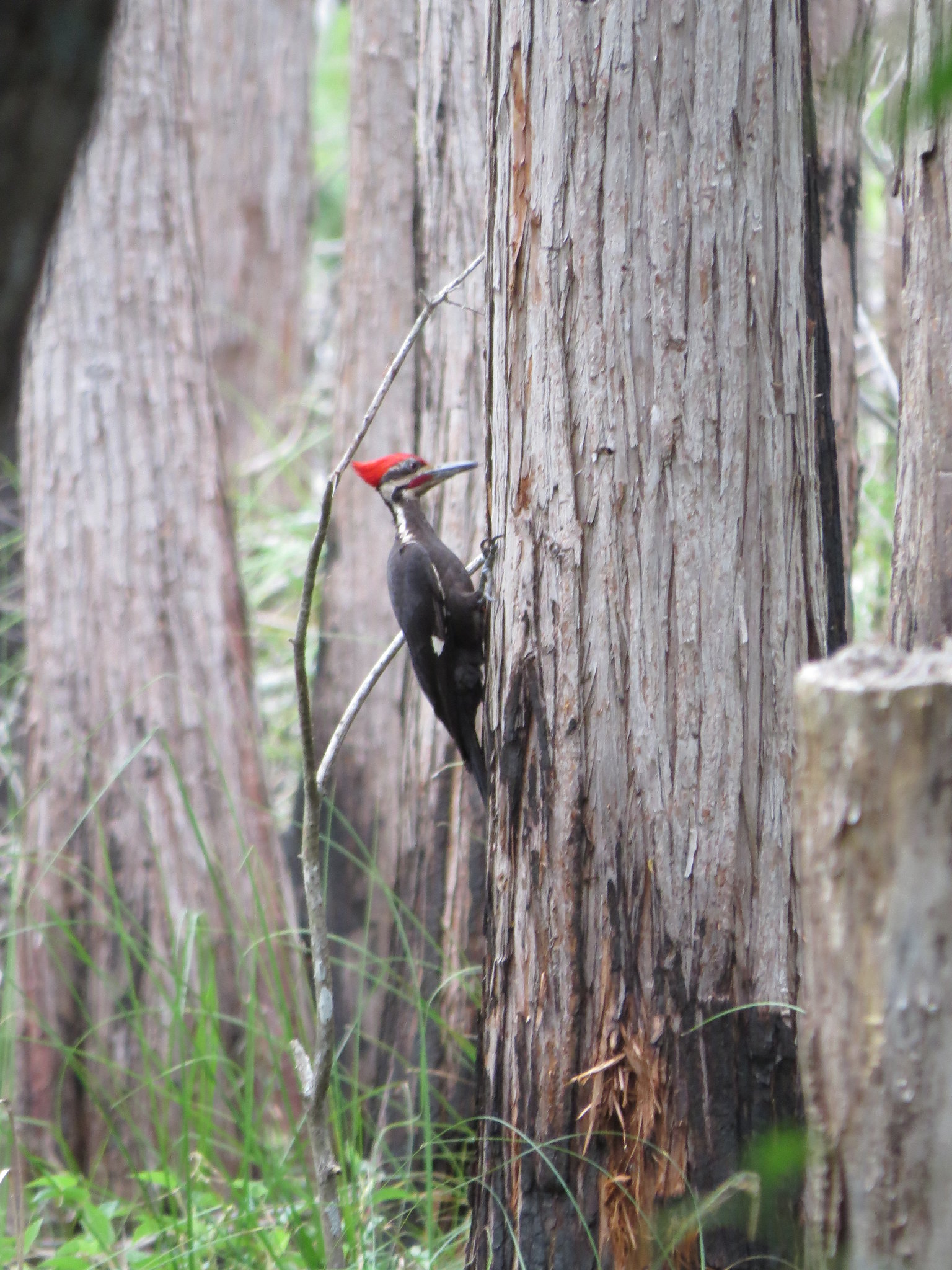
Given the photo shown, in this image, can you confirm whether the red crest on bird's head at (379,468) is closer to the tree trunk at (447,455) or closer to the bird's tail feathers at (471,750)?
the tree trunk at (447,455)

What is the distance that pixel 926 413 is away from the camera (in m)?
2.20

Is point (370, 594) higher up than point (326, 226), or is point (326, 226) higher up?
point (326, 226)

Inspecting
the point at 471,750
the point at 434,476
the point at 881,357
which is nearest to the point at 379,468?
the point at 434,476

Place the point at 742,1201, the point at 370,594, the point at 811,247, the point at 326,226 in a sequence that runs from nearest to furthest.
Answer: the point at 742,1201, the point at 811,247, the point at 370,594, the point at 326,226

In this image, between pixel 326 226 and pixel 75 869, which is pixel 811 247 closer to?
pixel 75 869

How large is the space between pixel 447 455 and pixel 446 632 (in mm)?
660

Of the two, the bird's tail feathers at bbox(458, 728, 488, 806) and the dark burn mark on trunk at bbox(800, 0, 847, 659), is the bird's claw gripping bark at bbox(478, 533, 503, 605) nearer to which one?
the bird's tail feathers at bbox(458, 728, 488, 806)

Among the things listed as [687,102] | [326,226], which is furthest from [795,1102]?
[326,226]

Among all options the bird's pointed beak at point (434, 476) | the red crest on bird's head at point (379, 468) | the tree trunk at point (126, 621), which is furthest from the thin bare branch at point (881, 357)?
the tree trunk at point (126, 621)

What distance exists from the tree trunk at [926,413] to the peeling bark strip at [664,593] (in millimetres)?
345

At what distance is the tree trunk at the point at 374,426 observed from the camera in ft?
13.9

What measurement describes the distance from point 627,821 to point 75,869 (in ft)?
7.99

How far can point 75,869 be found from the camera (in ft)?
12.3

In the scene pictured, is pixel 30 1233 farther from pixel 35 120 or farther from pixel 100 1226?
pixel 35 120
